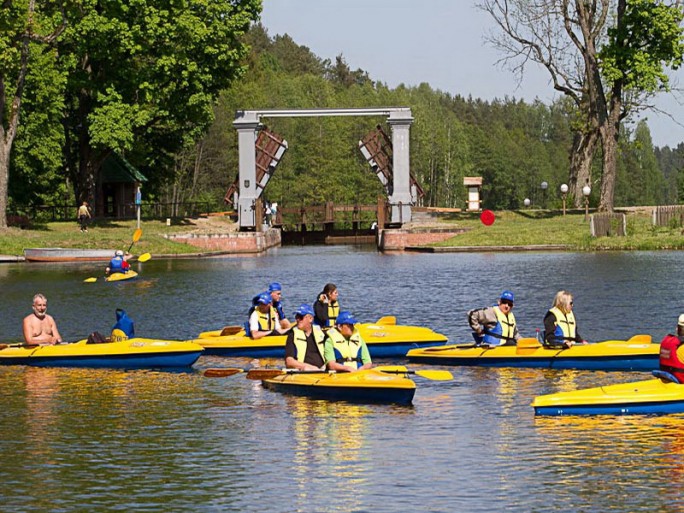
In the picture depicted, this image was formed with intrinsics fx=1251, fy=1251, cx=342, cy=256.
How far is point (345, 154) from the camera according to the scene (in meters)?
113

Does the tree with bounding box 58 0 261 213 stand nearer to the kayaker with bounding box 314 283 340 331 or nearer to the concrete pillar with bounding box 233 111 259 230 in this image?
the concrete pillar with bounding box 233 111 259 230

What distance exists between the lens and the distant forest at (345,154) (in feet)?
343

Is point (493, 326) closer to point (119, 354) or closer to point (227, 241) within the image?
point (119, 354)

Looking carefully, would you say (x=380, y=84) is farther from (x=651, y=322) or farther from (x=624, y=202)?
(x=651, y=322)

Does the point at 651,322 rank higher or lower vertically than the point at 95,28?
lower

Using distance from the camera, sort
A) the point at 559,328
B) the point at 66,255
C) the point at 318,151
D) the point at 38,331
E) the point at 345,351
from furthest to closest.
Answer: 1. the point at 318,151
2. the point at 66,255
3. the point at 38,331
4. the point at 559,328
5. the point at 345,351

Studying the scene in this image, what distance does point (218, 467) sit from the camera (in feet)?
57.6

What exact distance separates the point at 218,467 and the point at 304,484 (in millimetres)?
1622

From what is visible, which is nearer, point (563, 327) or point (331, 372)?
point (331, 372)

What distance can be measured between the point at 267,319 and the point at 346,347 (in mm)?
5657

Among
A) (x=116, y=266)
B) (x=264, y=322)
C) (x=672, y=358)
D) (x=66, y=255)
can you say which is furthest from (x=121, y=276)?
(x=672, y=358)

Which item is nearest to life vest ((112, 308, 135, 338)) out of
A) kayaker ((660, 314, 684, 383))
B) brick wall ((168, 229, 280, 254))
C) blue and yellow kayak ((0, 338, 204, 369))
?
blue and yellow kayak ((0, 338, 204, 369))

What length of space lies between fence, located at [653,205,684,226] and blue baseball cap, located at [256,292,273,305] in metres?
42.4

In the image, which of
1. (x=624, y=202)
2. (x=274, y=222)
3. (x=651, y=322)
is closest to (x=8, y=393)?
(x=651, y=322)
